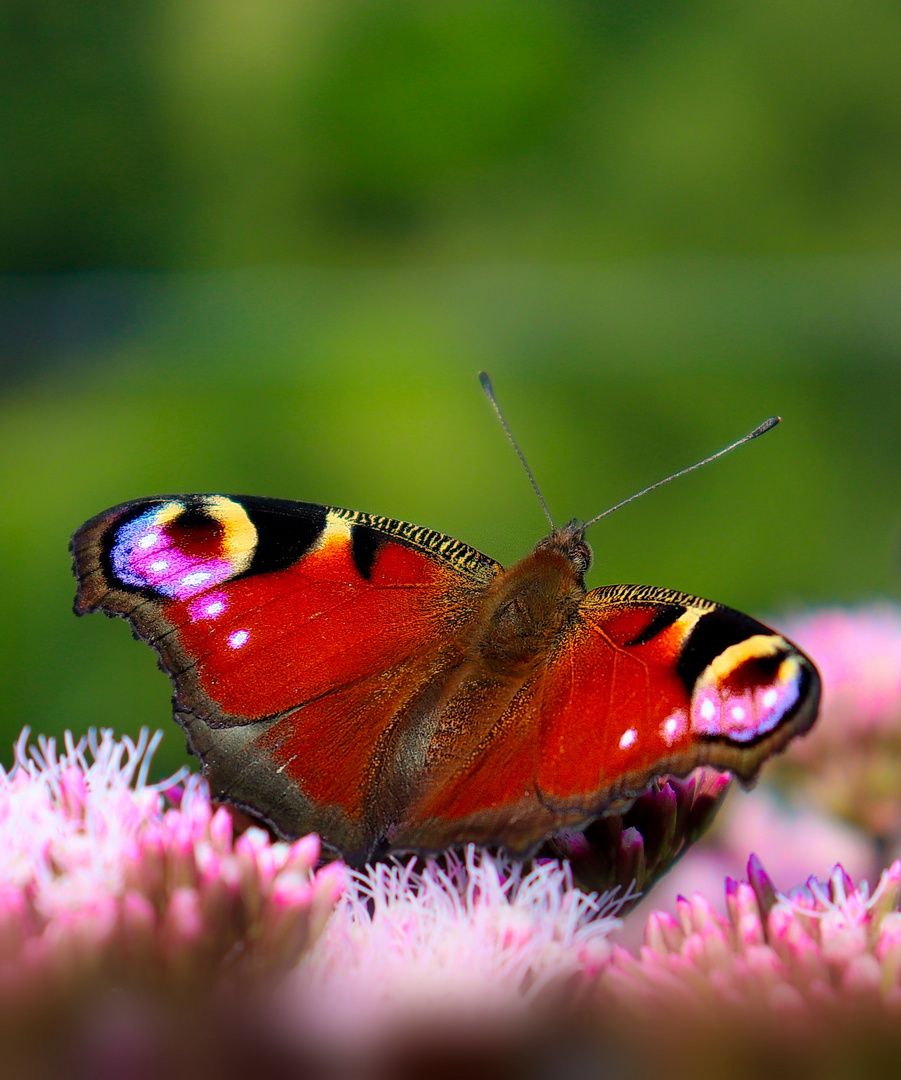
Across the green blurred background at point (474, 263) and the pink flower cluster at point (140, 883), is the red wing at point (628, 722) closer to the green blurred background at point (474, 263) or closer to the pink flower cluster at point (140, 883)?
the pink flower cluster at point (140, 883)

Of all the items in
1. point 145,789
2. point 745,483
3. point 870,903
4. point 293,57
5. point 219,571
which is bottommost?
point 745,483

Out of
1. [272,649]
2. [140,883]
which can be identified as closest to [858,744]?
[272,649]

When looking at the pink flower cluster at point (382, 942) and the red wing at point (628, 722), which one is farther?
Answer: the red wing at point (628, 722)

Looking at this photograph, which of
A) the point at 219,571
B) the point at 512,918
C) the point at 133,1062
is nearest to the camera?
the point at 133,1062

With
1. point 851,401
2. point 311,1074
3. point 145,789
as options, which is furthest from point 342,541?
point 851,401

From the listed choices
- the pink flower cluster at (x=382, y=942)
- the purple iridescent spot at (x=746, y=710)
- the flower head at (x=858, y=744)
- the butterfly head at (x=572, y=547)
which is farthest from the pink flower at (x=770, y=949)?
the flower head at (x=858, y=744)

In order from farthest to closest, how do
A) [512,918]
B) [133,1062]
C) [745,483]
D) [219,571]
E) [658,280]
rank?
1. [658,280]
2. [745,483]
3. [219,571]
4. [512,918]
5. [133,1062]

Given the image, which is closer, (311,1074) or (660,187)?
(311,1074)

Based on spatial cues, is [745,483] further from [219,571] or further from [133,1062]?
[133,1062]
